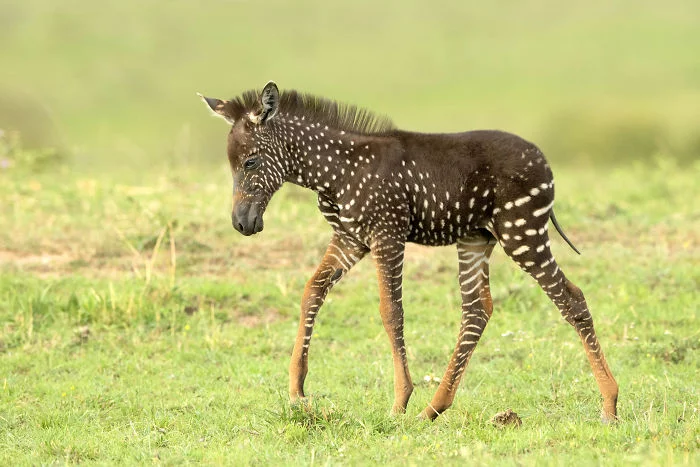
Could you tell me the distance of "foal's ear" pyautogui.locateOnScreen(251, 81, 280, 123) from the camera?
25.7ft

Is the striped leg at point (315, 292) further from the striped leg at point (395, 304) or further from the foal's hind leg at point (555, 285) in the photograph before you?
the foal's hind leg at point (555, 285)

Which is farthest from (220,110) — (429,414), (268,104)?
(429,414)

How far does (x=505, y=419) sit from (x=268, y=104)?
3.14 m

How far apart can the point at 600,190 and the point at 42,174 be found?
10869mm

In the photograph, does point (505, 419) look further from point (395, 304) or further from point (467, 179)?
point (467, 179)

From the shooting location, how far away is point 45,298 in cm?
1115

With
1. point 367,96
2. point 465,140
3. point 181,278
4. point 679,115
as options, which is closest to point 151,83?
point 367,96

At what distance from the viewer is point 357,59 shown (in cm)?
4272

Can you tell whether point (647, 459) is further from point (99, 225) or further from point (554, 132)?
point (554, 132)

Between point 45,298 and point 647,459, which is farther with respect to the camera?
point 45,298

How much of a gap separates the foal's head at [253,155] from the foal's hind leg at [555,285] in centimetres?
198

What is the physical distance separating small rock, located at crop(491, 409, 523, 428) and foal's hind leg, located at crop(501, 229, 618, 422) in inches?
31.6

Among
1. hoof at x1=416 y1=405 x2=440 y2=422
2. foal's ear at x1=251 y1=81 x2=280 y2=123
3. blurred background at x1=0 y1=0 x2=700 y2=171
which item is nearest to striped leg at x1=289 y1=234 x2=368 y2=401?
hoof at x1=416 y1=405 x2=440 y2=422

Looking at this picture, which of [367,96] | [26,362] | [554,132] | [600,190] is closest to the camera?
[26,362]
